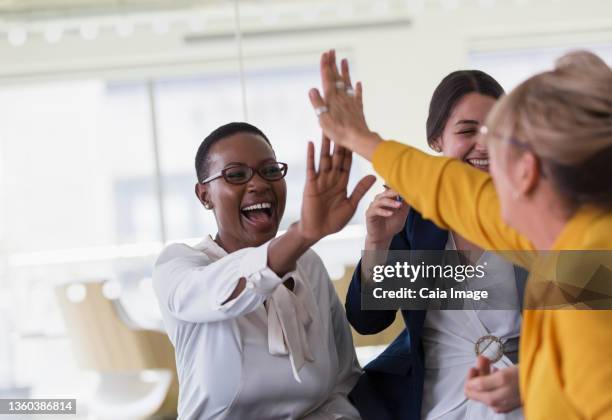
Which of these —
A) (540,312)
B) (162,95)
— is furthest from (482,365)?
(162,95)

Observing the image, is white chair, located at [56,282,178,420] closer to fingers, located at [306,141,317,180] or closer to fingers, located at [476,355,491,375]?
fingers, located at [306,141,317,180]

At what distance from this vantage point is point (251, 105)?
27.5ft

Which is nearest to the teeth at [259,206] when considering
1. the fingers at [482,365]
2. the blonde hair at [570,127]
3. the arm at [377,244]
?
the arm at [377,244]

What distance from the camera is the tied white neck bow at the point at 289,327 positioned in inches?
70.1

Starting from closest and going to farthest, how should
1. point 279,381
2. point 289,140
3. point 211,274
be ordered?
1. point 211,274
2. point 279,381
3. point 289,140

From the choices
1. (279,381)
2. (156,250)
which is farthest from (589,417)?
(156,250)

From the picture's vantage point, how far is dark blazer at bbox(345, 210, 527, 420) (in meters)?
1.85

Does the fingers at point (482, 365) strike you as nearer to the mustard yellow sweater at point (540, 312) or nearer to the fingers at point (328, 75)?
the mustard yellow sweater at point (540, 312)

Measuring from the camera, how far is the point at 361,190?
163 centimetres

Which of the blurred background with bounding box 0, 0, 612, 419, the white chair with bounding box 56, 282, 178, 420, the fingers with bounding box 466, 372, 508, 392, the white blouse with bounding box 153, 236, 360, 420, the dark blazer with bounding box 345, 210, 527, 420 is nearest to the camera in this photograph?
the fingers with bounding box 466, 372, 508, 392

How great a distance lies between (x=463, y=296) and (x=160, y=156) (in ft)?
21.9

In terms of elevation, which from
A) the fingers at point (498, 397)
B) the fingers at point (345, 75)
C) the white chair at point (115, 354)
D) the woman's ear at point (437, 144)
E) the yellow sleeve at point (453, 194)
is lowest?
the white chair at point (115, 354)

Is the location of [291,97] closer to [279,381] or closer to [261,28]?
[261,28]

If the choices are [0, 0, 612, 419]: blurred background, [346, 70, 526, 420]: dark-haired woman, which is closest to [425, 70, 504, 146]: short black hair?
[346, 70, 526, 420]: dark-haired woman
